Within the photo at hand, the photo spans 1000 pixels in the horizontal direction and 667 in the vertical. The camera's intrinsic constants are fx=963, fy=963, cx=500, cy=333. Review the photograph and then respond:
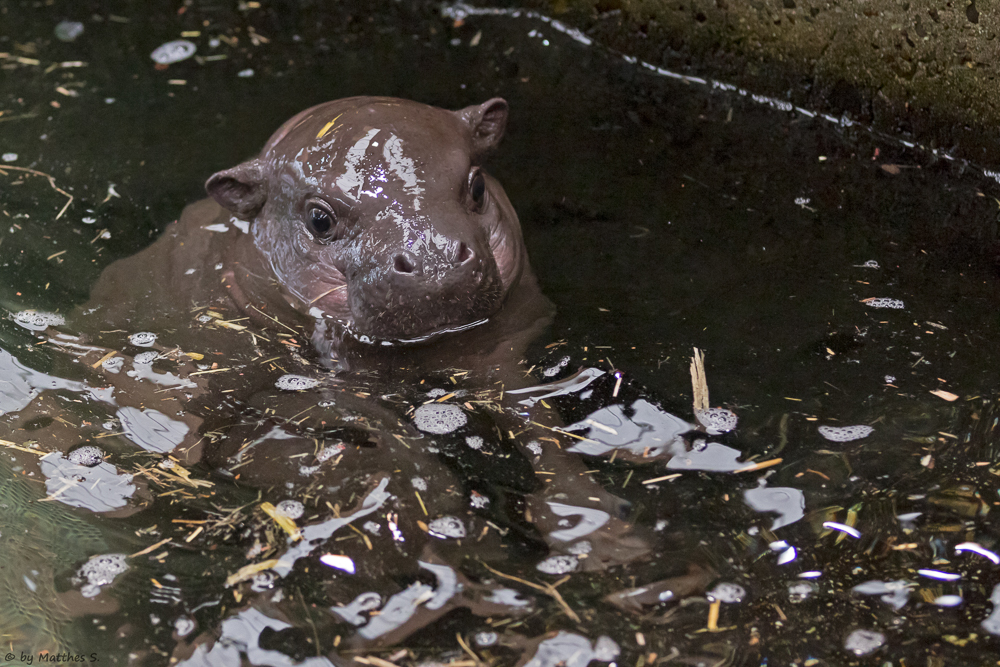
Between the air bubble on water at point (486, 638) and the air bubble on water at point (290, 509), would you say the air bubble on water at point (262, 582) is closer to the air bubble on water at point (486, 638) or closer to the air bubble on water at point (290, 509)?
the air bubble on water at point (290, 509)

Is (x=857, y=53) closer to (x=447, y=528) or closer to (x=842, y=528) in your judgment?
(x=842, y=528)

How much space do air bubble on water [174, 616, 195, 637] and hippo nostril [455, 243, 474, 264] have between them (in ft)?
6.21

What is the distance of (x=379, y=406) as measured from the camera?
4211 millimetres

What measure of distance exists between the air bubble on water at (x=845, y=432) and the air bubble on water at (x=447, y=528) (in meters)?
1.53

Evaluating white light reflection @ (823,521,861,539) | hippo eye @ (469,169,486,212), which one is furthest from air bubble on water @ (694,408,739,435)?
hippo eye @ (469,169,486,212)

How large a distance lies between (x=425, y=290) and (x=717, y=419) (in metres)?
1.40

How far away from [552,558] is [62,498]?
191 centimetres

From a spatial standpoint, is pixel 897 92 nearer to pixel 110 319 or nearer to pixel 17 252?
pixel 110 319

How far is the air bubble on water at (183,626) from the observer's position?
316 centimetres

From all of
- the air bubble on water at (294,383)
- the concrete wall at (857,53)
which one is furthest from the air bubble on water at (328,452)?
the concrete wall at (857,53)

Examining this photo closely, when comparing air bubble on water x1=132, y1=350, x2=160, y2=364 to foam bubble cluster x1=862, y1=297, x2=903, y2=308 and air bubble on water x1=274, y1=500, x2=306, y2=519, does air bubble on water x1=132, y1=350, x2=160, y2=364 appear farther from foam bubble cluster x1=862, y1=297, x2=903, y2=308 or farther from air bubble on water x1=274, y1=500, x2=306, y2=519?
foam bubble cluster x1=862, y1=297, x2=903, y2=308

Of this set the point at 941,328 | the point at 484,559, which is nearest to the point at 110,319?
the point at 484,559

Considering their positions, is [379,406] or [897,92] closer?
[379,406]

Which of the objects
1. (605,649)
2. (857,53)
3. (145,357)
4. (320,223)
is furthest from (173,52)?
(605,649)
